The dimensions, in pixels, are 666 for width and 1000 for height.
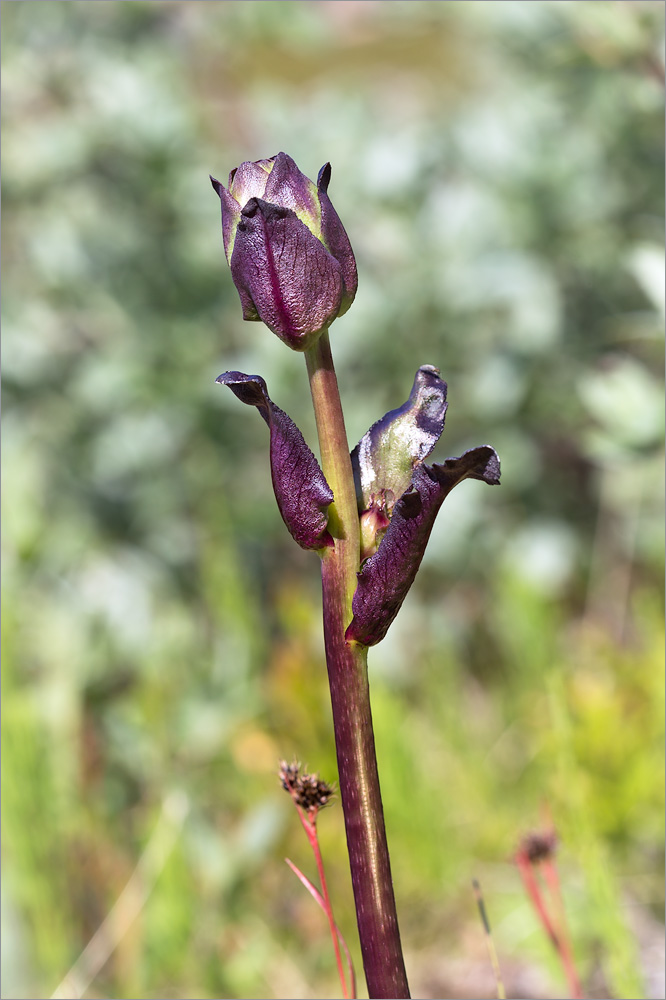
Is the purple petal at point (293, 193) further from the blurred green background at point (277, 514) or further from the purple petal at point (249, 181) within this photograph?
the blurred green background at point (277, 514)

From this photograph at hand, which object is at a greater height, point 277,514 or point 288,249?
point 277,514

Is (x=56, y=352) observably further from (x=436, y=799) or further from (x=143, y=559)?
(x=436, y=799)

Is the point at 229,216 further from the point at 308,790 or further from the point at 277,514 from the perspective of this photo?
the point at 277,514

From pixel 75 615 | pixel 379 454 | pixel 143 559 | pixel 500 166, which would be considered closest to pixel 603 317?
pixel 500 166

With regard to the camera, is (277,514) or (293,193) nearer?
(293,193)

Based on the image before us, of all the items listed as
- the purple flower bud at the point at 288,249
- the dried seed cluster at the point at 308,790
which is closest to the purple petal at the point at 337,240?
the purple flower bud at the point at 288,249

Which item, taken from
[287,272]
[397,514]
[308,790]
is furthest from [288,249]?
[308,790]

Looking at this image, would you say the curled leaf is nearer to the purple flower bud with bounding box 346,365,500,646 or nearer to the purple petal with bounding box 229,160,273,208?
the purple flower bud with bounding box 346,365,500,646
